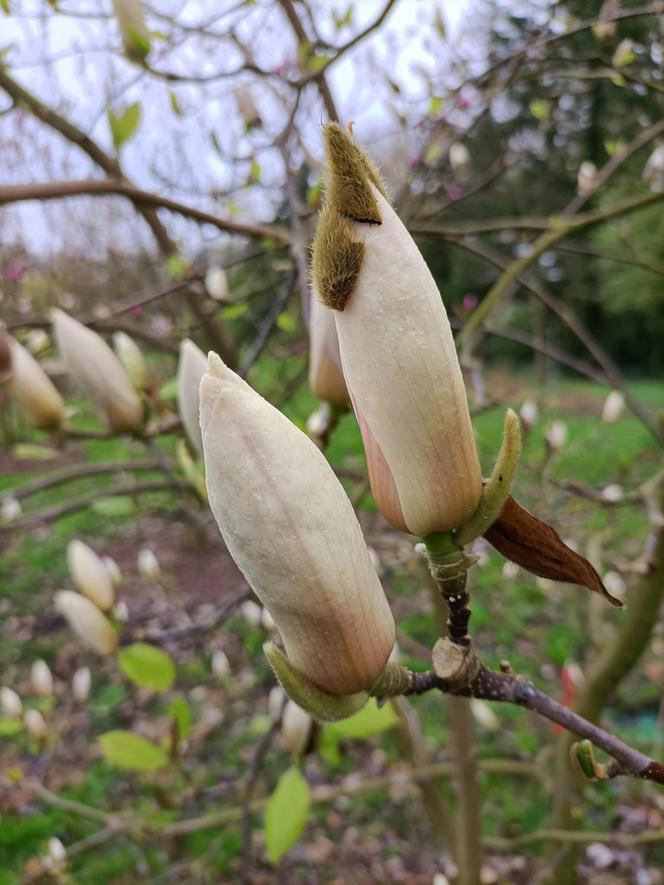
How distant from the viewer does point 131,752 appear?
3.20 feet

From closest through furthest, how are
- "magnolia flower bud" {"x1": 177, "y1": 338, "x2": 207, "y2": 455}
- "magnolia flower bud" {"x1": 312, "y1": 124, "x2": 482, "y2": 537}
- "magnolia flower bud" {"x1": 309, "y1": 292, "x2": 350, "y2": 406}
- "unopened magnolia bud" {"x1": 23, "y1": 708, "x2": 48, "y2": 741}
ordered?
"magnolia flower bud" {"x1": 312, "y1": 124, "x2": 482, "y2": 537} → "magnolia flower bud" {"x1": 309, "y1": 292, "x2": 350, "y2": 406} → "magnolia flower bud" {"x1": 177, "y1": 338, "x2": 207, "y2": 455} → "unopened magnolia bud" {"x1": 23, "y1": 708, "x2": 48, "y2": 741}

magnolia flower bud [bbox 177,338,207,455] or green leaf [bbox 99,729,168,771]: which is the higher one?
magnolia flower bud [bbox 177,338,207,455]

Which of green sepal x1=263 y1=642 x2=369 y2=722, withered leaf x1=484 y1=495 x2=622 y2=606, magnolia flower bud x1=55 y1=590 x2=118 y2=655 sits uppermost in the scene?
withered leaf x1=484 y1=495 x2=622 y2=606

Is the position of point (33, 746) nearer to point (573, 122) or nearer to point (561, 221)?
point (561, 221)

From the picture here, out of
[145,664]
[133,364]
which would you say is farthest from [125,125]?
[145,664]

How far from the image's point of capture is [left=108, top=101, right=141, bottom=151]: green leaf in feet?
2.87

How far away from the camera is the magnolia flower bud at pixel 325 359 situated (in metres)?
0.57

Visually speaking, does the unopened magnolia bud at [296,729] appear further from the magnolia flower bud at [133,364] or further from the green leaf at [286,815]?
the magnolia flower bud at [133,364]

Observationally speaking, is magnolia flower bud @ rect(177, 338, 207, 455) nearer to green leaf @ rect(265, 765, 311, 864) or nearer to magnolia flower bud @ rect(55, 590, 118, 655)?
magnolia flower bud @ rect(55, 590, 118, 655)

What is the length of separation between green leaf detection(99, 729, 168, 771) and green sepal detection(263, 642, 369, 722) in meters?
0.69

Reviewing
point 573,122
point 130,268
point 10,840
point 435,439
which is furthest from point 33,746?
point 573,122

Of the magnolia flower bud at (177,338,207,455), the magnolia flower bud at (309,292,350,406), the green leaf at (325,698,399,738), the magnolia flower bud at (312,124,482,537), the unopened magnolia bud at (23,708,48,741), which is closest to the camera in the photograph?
the magnolia flower bud at (312,124,482,537)

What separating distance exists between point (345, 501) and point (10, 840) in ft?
7.87

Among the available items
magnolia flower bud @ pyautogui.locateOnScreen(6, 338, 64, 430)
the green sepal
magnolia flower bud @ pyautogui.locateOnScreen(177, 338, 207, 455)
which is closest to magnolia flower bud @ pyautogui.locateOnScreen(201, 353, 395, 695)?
the green sepal
